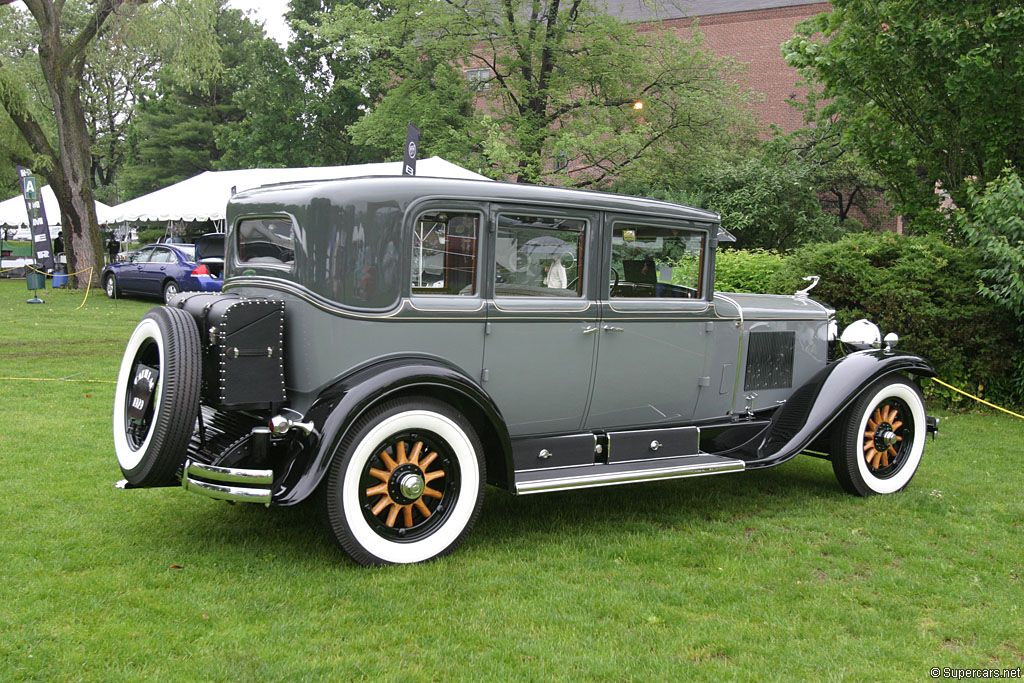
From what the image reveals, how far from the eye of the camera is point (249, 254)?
478cm

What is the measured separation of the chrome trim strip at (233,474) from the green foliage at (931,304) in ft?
23.0

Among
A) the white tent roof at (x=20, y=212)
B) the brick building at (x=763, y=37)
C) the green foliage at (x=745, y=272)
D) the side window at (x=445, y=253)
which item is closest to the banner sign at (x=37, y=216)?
the white tent roof at (x=20, y=212)

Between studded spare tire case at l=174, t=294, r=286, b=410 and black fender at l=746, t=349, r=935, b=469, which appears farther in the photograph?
black fender at l=746, t=349, r=935, b=469

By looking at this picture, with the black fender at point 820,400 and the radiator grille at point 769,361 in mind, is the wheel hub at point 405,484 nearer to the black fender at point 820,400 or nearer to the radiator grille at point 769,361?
the black fender at point 820,400

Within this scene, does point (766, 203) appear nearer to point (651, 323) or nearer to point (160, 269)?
point (160, 269)

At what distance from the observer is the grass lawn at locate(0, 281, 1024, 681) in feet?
10.7

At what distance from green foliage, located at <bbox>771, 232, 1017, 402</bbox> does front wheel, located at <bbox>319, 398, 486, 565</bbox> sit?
6.12 metres

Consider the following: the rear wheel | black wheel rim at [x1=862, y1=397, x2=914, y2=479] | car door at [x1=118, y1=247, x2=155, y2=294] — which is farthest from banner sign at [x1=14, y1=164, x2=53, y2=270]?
black wheel rim at [x1=862, y1=397, x2=914, y2=479]

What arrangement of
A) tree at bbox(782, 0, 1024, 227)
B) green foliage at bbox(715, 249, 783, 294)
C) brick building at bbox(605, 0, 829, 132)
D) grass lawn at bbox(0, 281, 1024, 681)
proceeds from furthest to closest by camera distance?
1. brick building at bbox(605, 0, 829, 132)
2. green foliage at bbox(715, 249, 783, 294)
3. tree at bbox(782, 0, 1024, 227)
4. grass lawn at bbox(0, 281, 1024, 681)

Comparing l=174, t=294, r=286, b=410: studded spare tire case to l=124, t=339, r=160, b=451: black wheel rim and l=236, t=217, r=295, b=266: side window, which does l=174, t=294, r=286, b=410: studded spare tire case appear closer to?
l=124, t=339, r=160, b=451: black wheel rim

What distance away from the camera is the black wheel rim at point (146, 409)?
13.9ft

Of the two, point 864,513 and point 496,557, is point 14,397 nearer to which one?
point 496,557

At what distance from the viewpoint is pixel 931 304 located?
866cm

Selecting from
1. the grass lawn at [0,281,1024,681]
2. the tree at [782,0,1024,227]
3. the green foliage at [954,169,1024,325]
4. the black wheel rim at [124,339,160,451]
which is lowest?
the grass lawn at [0,281,1024,681]
